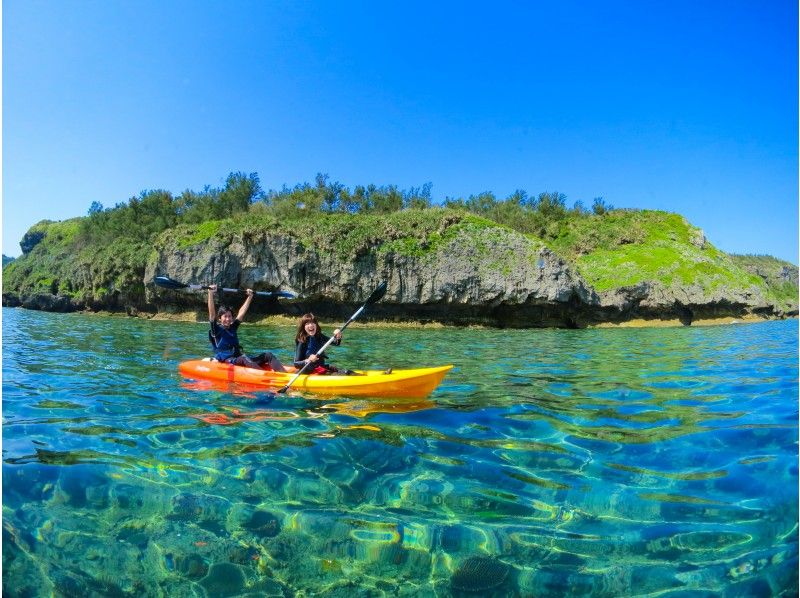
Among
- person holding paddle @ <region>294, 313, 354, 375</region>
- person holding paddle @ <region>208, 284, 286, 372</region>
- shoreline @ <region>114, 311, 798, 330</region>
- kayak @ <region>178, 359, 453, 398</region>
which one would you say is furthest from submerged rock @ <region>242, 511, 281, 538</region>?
shoreline @ <region>114, 311, 798, 330</region>

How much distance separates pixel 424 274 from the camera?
110 feet

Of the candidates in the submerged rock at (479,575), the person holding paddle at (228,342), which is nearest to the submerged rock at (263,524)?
the submerged rock at (479,575)

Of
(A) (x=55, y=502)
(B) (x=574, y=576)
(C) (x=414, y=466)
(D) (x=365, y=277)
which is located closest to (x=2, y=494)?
(A) (x=55, y=502)

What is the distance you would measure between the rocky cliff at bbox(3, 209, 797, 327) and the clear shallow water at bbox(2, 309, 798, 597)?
25.6 m

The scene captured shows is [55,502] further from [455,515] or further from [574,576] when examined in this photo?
[574,576]

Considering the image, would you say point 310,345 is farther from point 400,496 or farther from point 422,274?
point 422,274

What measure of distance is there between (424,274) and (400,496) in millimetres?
29401

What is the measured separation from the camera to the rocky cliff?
109ft

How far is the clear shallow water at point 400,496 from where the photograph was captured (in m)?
3.26

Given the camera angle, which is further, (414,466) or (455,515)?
(414,466)

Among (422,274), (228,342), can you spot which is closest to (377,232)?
(422,274)

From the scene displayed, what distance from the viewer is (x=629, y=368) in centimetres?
1140

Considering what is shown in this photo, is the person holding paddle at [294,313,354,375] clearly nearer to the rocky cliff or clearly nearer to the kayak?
the kayak

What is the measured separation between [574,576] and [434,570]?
33.7 inches
